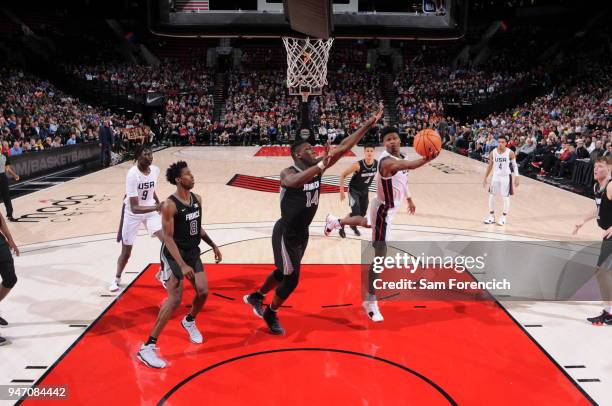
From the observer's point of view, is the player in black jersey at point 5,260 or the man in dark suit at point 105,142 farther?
the man in dark suit at point 105,142

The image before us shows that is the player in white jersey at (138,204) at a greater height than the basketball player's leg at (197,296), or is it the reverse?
the player in white jersey at (138,204)

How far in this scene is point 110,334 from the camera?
16.5 feet

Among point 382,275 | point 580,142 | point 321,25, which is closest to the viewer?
point 382,275

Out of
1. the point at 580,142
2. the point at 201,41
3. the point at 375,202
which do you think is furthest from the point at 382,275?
the point at 201,41

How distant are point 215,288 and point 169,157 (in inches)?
602

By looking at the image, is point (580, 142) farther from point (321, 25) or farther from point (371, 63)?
point (371, 63)

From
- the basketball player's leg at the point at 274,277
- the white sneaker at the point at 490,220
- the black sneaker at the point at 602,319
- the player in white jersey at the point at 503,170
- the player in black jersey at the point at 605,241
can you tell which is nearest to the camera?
the basketball player's leg at the point at 274,277

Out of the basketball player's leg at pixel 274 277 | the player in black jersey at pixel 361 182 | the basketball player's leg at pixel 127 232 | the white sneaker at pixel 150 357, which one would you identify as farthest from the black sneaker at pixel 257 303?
the player in black jersey at pixel 361 182

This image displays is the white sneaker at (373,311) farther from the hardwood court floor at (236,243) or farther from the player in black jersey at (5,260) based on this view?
the player in black jersey at (5,260)

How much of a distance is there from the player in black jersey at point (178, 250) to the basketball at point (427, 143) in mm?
2310

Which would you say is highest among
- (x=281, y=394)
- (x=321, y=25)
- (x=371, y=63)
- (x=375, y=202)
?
(x=371, y=63)

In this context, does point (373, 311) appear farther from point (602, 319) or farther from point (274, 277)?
point (602, 319)

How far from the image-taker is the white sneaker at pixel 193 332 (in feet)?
15.8

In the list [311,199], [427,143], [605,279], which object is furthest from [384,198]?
[605,279]
